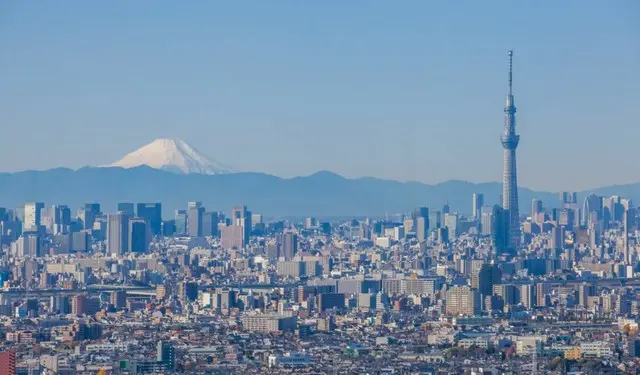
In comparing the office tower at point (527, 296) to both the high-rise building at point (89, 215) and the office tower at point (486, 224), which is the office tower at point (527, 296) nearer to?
the office tower at point (486, 224)

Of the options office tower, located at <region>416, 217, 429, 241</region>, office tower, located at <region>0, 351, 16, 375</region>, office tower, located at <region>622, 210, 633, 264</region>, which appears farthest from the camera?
office tower, located at <region>416, 217, 429, 241</region>

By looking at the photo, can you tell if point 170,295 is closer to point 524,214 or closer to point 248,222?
point 248,222

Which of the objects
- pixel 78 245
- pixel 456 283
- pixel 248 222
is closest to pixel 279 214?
pixel 248 222

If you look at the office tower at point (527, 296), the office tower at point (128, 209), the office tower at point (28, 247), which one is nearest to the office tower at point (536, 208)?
the office tower at point (128, 209)

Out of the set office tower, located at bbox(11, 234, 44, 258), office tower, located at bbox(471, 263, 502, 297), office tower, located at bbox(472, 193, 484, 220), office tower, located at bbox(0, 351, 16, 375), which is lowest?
office tower, located at bbox(0, 351, 16, 375)

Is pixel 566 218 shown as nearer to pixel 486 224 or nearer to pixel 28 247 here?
pixel 486 224

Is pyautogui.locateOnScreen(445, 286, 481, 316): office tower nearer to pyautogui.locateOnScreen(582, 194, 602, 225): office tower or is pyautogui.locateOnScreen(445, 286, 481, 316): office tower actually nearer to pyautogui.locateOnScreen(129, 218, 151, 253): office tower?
pyautogui.locateOnScreen(129, 218, 151, 253): office tower

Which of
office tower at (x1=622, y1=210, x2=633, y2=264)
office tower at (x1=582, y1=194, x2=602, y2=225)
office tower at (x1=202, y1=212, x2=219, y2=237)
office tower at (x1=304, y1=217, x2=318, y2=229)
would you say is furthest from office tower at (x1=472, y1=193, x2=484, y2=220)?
office tower at (x1=622, y1=210, x2=633, y2=264)
